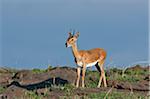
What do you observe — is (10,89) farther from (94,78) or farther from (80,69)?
(94,78)

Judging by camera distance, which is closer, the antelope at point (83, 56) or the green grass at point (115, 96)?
the green grass at point (115, 96)

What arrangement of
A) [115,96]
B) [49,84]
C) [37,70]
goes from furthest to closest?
[37,70] < [49,84] < [115,96]

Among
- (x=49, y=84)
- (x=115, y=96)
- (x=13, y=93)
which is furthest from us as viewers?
(x=49, y=84)

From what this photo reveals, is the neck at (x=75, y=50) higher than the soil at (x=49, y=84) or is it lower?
higher

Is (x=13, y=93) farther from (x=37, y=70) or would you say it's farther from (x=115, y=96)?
(x=37, y=70)

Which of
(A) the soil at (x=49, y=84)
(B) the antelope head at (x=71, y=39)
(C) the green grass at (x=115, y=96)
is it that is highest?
(B) the antelope head at (x=71, y=39)

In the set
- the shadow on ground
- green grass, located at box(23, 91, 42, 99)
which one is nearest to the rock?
green grass, located at box(23, 91, 42, 99)

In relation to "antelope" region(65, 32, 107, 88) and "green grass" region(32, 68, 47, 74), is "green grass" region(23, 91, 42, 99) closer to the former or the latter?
"antelope" region(65, 32, 107, 88)

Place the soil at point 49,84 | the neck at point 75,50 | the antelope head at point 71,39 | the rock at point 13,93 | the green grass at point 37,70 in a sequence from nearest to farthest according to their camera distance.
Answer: the rock at point 13,93, the soil at point 49,84, the antelope head at point 71,39, the neck at point 75,50, the green grass at point 37,70

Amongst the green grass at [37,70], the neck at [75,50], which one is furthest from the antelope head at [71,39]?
the green grass at [37,70]

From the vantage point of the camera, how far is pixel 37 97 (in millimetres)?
14484

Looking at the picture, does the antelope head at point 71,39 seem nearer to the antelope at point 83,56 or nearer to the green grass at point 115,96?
the antelope at point 83,56

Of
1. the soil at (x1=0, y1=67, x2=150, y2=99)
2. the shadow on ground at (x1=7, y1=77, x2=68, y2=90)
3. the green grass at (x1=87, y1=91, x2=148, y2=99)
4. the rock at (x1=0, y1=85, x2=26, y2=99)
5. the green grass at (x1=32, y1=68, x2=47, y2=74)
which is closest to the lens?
the green grass at (x1=87, y1=91, x2=148, y2=99)

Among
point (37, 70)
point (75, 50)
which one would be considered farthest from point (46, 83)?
point (37, 70)
